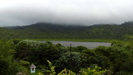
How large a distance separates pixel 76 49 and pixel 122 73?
1642 centimetres

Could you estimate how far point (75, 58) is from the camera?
69.5ft

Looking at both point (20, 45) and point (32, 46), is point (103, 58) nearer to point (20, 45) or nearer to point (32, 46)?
point (32, 46)

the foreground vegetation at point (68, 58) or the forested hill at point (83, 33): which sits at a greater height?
the forested hill at point (83, 33)

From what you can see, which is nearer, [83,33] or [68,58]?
[68,58]

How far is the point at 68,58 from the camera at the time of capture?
2088 cm

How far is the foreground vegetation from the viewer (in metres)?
12.2

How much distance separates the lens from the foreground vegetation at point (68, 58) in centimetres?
1224

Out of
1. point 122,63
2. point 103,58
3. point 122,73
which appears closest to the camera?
point 122,73

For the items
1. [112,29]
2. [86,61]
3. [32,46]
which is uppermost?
[112,29]

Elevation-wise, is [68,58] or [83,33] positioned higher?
[83,33]

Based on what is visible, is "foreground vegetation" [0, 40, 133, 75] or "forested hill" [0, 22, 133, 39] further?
"forested hill" [0, 22, 133, 39]

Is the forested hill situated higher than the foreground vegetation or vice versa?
the forested hill

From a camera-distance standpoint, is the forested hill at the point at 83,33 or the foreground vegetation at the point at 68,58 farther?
the forested hill at the point at 83,33

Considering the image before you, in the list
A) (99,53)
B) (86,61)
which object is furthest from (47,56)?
(99,53)
